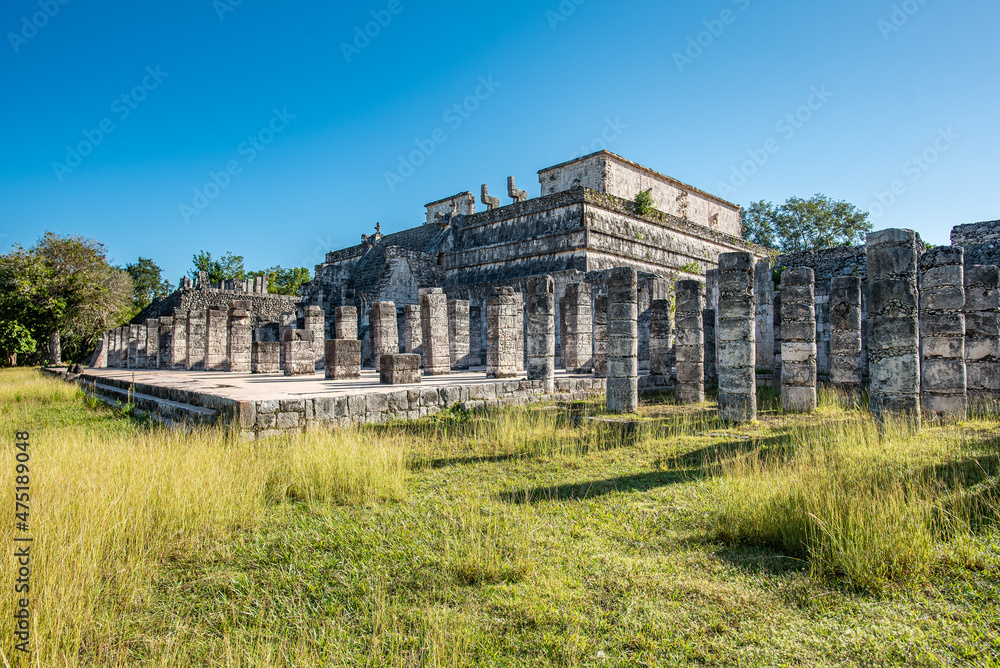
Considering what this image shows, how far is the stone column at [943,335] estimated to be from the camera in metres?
8.64


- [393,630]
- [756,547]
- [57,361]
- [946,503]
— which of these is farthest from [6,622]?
[57,361]

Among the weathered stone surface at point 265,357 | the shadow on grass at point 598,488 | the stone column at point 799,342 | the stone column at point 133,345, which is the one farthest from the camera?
the stone column at point 133,345

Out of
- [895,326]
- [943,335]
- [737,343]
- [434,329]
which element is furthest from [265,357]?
[943,335]

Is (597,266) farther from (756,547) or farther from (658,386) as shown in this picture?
(756,547)

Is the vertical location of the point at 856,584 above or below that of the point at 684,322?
below

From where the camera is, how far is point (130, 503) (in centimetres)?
401

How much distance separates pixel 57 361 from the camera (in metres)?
27.2

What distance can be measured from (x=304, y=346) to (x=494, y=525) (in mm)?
12239

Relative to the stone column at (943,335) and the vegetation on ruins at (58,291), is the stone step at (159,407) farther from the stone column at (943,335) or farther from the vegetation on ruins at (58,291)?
the vegetation on ruins at (58,291)

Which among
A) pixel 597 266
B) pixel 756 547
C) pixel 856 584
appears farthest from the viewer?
pixel 597 266

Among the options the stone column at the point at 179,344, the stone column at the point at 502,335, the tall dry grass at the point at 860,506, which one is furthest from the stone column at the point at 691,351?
the stone column at the point at 179,344

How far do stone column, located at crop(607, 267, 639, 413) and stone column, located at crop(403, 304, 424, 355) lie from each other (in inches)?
333

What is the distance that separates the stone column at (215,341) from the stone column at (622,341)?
14.3 meters

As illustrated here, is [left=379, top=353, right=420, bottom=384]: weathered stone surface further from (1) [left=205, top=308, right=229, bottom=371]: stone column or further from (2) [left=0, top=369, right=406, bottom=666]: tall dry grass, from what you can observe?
(1) [left=205, top=308, right=229, bottom=371]: stone column
